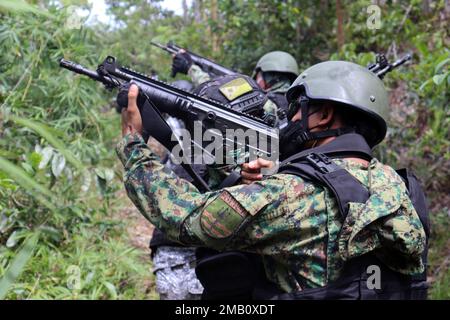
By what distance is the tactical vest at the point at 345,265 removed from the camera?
1812 mm

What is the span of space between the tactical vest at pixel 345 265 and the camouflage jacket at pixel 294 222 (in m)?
0.03

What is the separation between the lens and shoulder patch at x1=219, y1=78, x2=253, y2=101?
284 cm

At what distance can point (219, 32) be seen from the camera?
26.2ft

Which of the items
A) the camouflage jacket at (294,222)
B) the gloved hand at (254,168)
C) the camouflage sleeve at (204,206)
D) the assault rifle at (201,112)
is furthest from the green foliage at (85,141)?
the gloved hand at (254,168)

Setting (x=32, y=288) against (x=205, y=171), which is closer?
(x=205, y=171)

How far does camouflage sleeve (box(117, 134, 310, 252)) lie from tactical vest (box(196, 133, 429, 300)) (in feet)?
0.52

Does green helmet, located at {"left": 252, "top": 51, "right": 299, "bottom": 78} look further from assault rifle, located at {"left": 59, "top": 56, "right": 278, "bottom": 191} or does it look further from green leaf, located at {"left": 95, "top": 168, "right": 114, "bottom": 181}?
assault rifle, located at {"left": 59, "top": 56, "right": 278, "bottom": 191}

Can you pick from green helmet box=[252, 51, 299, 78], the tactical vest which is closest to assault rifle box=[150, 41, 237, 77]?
green helmet box=[252, 51, 299, 78]

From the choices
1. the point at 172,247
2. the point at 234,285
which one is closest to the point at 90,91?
the point at 172,247

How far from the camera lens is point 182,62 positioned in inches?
208

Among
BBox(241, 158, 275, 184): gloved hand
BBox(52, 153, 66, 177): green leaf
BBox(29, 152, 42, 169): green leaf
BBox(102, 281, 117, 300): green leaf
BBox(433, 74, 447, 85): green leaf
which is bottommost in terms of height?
BBox(241, 158, 275, 184): gloved hand

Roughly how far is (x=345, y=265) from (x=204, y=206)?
19.4 inches
